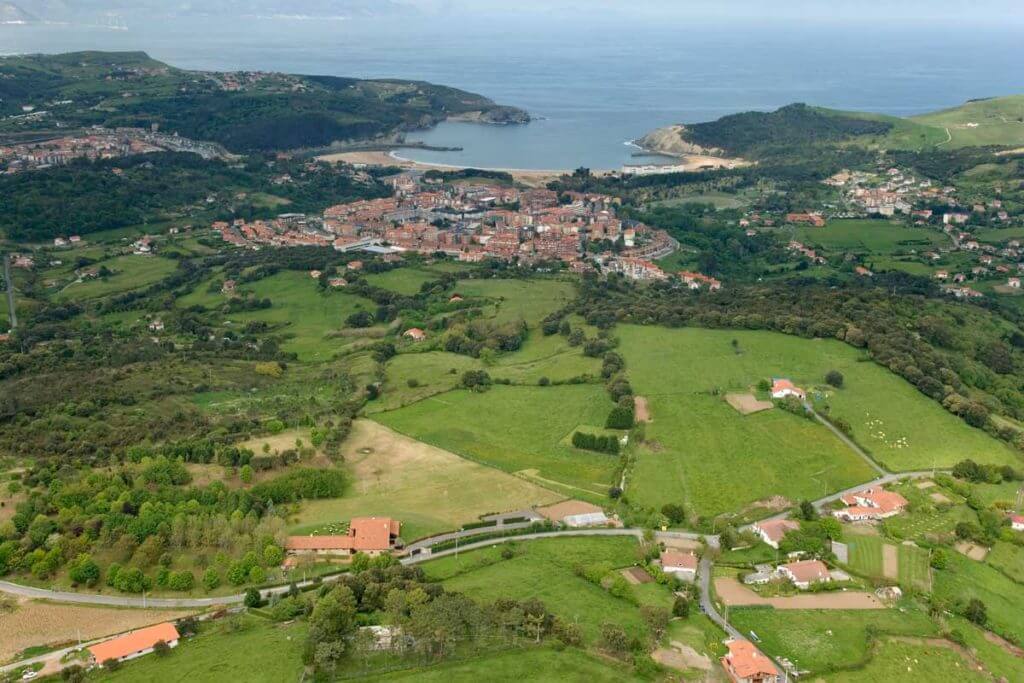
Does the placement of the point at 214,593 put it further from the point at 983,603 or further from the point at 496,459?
the point at 983,603

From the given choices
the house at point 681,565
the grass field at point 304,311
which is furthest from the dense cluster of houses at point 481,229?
the house at point 681,565

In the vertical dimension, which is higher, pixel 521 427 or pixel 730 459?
pixel 730 459

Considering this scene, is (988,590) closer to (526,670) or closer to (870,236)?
(526,670)

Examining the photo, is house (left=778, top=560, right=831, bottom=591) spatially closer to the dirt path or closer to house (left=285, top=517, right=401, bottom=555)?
the dirt path

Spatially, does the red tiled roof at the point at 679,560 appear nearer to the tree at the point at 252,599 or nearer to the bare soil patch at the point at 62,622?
the tree at the point at 252,599

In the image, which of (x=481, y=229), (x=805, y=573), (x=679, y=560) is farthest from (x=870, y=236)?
(x=679, y=560)
